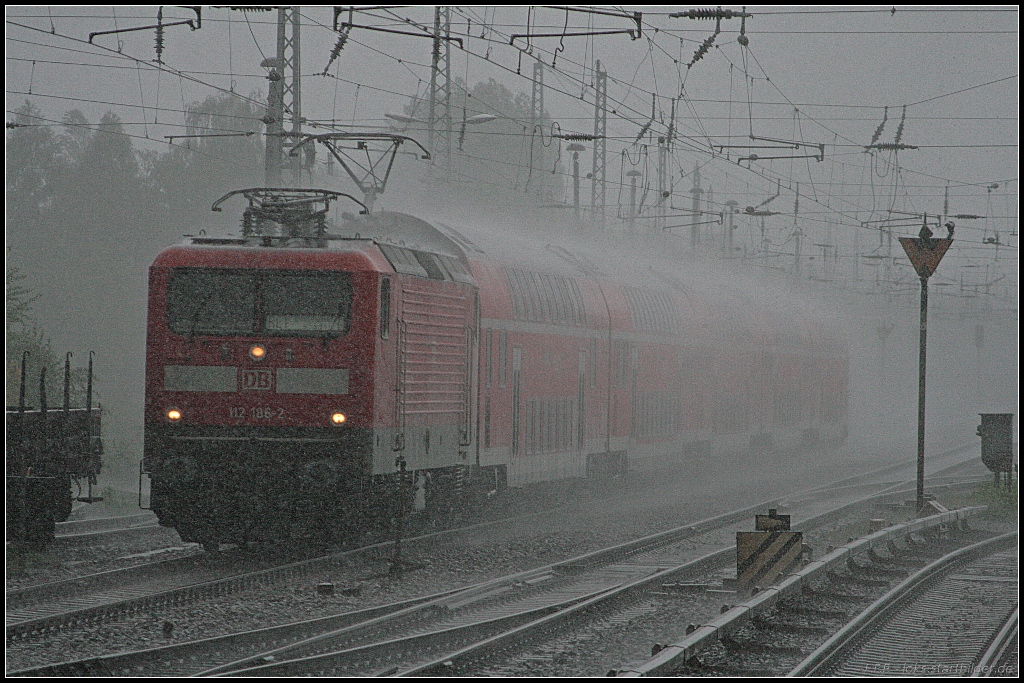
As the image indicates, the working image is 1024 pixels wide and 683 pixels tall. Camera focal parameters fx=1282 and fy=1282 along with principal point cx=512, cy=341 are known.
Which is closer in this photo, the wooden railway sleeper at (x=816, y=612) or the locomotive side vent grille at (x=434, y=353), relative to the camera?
the wooden railway sleeper at (x=816, y=612)

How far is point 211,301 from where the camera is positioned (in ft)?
41.9

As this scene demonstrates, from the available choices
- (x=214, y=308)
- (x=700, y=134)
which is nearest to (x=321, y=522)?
(x=214, y=308)

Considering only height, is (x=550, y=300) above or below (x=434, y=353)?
above

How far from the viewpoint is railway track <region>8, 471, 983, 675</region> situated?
845 centimetres

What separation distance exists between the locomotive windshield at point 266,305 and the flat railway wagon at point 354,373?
0.6 inches

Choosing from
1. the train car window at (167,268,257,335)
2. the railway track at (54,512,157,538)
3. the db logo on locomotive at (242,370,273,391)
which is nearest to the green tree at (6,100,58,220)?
the railway track at (54,512,157,538)

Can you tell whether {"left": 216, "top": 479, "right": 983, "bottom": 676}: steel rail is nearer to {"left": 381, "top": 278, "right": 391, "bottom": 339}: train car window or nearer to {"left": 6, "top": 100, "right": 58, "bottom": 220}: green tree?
{"left": 381, "top": 278, "right": 391, "bottom": 339}: train car window

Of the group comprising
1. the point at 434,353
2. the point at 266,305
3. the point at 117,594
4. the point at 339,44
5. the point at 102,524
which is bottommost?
the point at 102,524

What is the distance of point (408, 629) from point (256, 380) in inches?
143

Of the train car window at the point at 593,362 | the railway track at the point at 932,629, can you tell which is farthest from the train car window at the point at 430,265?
the railway track at the point at 932,629

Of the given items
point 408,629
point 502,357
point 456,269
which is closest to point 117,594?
point 408,629

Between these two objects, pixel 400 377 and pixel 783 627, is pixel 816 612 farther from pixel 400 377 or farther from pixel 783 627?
pixel 400 377

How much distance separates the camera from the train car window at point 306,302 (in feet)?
41.7

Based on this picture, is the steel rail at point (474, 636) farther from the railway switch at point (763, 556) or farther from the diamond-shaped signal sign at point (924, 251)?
the diamond-shaped signal sign at point (924, 251)
